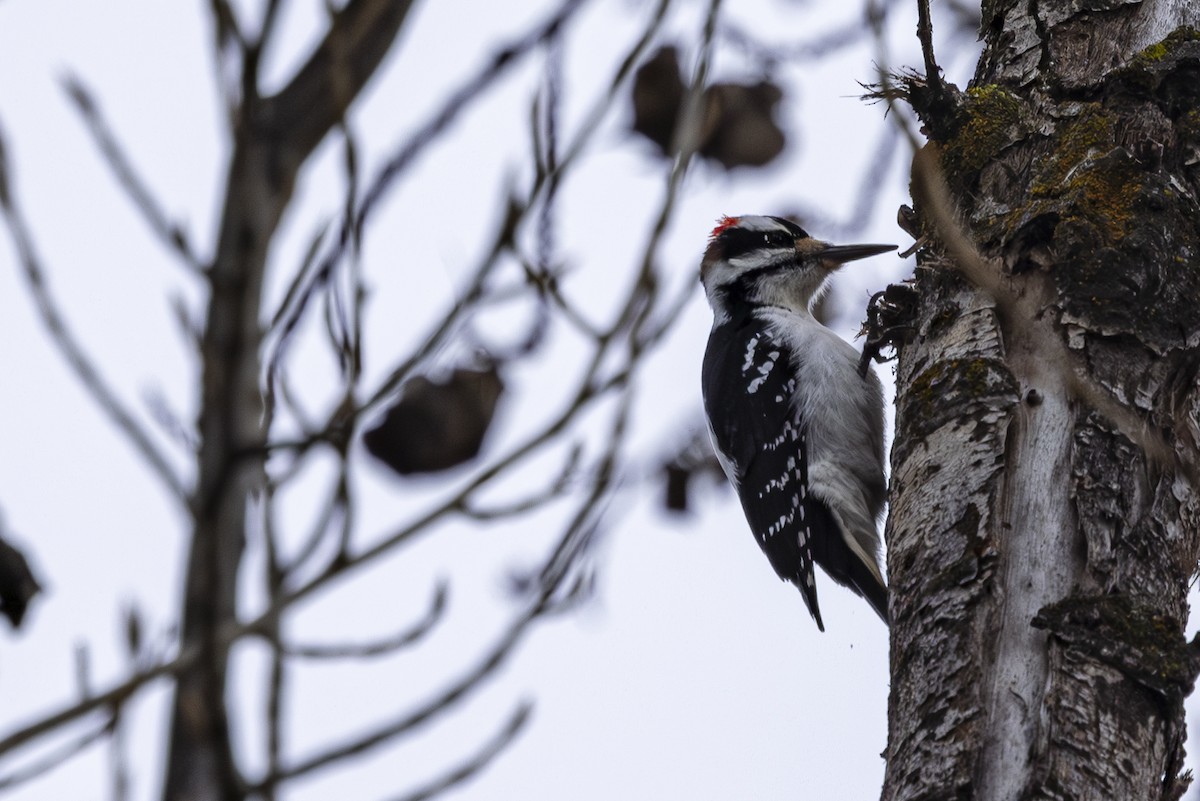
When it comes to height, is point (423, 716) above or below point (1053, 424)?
below

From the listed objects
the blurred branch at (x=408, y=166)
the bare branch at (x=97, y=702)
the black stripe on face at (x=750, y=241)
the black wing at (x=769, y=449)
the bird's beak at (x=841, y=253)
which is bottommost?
the bare branch at (x=97, y=702)

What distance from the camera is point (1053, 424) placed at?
2512mm

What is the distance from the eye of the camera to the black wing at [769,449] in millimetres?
4230

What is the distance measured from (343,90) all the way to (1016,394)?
1.74 meters

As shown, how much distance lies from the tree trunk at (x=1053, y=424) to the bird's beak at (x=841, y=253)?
1.30m

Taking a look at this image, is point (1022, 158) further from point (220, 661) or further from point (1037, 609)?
point (220, 661)

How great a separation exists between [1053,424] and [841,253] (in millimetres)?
2360

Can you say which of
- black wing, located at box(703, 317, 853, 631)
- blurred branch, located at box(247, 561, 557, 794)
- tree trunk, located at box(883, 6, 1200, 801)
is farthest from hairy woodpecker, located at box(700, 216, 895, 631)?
blurred branch, located at box(247, 561, 557, 794)

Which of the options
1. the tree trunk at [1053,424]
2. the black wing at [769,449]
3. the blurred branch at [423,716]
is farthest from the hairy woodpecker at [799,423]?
the blurred branch at [423,716]

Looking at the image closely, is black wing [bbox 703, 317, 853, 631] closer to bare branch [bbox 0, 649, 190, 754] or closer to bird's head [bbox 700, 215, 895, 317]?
bird's head [bbox 700, 215, 895, 317]

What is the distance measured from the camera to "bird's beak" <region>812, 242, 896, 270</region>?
4653 millimetres

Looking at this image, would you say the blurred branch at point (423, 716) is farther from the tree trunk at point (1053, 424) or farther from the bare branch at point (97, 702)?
the tree trunk at point (1053, 424)

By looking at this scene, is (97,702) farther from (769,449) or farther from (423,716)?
(769,449)

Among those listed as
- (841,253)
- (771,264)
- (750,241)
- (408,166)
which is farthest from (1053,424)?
(750,241)
